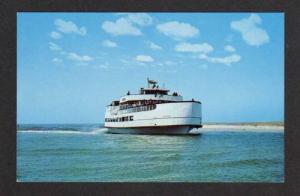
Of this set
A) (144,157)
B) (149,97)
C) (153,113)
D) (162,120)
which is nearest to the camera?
(144,157)

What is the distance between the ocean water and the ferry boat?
37 cm

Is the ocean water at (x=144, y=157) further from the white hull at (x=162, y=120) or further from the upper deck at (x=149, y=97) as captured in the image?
the upper deck at (x=149, y=97)

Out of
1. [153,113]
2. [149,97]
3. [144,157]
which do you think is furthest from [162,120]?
[144,157]

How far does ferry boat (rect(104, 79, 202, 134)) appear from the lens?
1001cm

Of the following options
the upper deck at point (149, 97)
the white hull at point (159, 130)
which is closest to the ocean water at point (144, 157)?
the white hull at point (159, 130)

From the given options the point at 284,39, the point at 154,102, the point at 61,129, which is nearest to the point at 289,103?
the point at 284,39

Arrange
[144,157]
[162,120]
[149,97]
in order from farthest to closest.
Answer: [162,120], [149,97], [144,157]

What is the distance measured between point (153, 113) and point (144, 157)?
1236mm

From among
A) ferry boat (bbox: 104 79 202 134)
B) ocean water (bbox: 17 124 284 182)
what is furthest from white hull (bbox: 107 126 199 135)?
ocean water (bbox: 17 124 284 182)

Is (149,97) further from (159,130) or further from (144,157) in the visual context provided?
(144,157)

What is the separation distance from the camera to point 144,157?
31.9 ft

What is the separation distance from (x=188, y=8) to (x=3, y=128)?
3.02 metres

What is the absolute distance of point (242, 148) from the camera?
9797 mm

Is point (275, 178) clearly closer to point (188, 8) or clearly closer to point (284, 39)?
point (284, 39)
